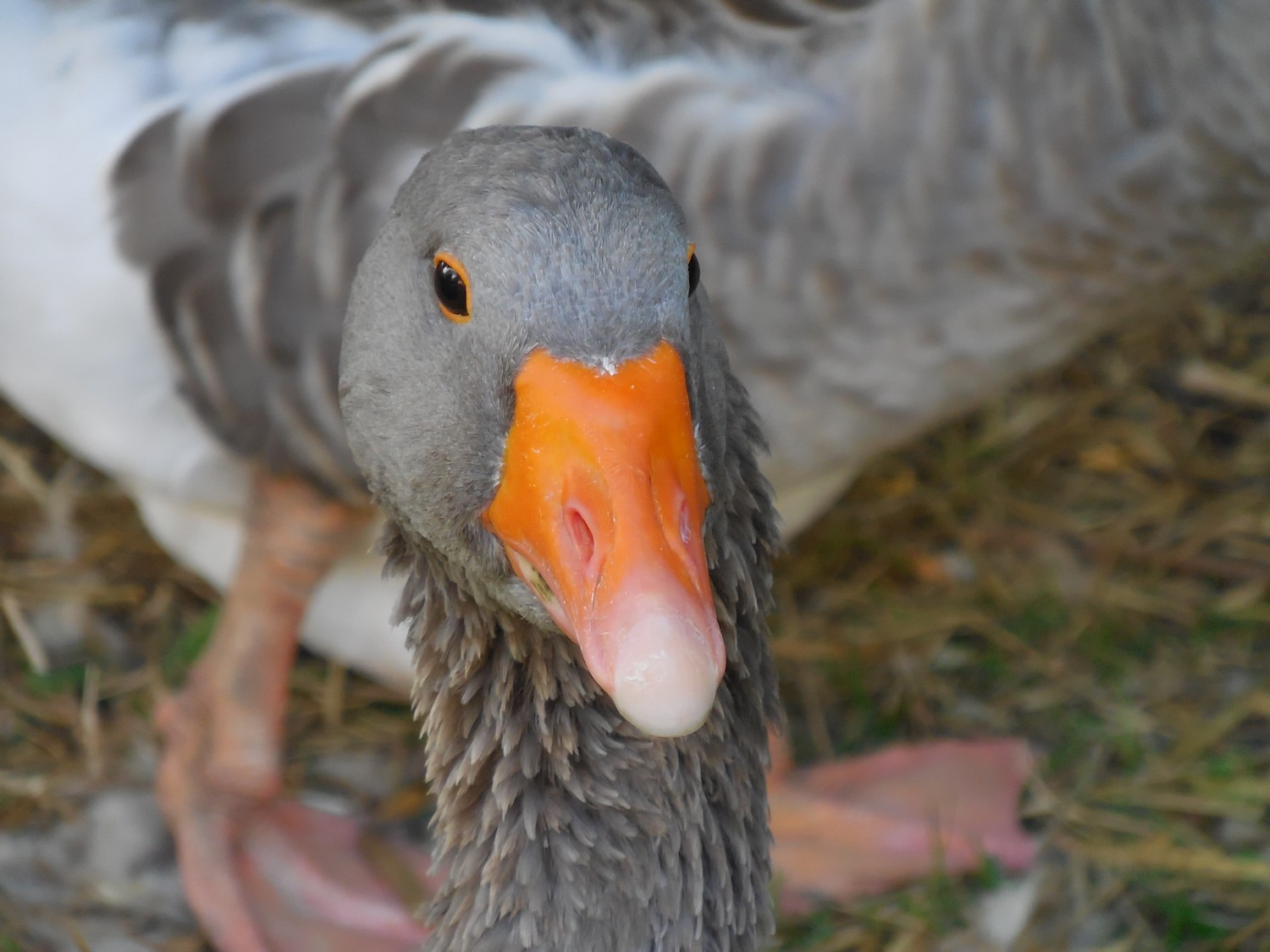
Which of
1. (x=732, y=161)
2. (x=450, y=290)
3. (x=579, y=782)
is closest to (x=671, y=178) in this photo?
(x=732, y=161)

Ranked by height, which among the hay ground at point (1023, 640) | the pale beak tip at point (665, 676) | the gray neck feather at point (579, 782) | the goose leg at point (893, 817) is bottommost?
the goose leg at point (893, 817)

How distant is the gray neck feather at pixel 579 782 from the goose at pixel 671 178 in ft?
2.31

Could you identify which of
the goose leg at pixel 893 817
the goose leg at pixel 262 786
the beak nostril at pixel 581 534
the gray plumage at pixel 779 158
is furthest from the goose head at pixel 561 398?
the goose leg at pixel 893 817

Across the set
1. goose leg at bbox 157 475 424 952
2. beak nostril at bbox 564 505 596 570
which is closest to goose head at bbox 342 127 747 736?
beak nostril at bbox 564 505 596 570

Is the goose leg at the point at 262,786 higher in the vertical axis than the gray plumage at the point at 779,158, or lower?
lower

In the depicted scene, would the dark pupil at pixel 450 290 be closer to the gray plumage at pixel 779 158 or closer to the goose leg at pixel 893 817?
the gray plumage at pixel 779 158

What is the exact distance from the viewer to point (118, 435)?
2223 mm

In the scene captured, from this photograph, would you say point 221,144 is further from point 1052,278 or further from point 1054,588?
point 1054,588

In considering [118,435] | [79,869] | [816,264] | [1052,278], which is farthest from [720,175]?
[79,869]

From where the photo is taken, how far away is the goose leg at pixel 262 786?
2248 millimetres

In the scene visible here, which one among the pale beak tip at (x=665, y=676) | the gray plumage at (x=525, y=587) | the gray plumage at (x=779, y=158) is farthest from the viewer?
the gray plumage at (x=779, y=158)

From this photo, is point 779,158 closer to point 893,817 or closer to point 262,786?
point 893,817

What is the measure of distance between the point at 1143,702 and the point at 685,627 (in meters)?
1.80

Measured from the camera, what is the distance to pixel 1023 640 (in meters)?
2.72
